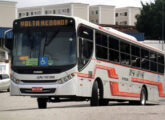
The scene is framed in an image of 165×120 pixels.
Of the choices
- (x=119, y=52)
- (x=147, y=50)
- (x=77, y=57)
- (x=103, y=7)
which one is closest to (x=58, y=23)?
(x=77, y=57)

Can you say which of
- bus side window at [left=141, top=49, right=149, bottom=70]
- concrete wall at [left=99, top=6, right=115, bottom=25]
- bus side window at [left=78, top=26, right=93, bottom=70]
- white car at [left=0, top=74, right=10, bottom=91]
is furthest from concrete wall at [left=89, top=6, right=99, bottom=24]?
bus side window at [left=78, top=26, right=93, bottom=70]

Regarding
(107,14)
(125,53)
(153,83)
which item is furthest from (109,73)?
(107,14)

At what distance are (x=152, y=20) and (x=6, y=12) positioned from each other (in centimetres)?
4405

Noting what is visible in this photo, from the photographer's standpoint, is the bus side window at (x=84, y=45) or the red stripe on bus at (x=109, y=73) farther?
the red stripe on bus at (x=109, y=73)

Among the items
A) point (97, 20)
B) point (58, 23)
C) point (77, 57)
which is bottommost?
point (77, 57)

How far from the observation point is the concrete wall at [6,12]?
13238cm

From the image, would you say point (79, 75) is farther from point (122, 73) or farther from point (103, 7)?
point (103, 7)

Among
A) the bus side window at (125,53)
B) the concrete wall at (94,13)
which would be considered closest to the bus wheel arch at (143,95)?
the bus side window at (125,53)

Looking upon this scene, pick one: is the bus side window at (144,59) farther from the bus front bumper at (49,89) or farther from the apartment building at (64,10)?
the apartment building at (64,10)

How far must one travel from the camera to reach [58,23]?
18.3 metres

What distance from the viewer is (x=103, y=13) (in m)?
159

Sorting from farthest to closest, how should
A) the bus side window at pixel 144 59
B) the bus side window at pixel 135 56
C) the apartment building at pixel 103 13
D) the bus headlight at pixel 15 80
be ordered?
the apartment building at pixel 103 13 < the bus side window at pixel 144 59 < the bus side window at pixel 135 56 < the bus headlight at pixel 15 80

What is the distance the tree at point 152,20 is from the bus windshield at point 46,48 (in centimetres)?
8637

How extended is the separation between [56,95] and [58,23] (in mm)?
2573
